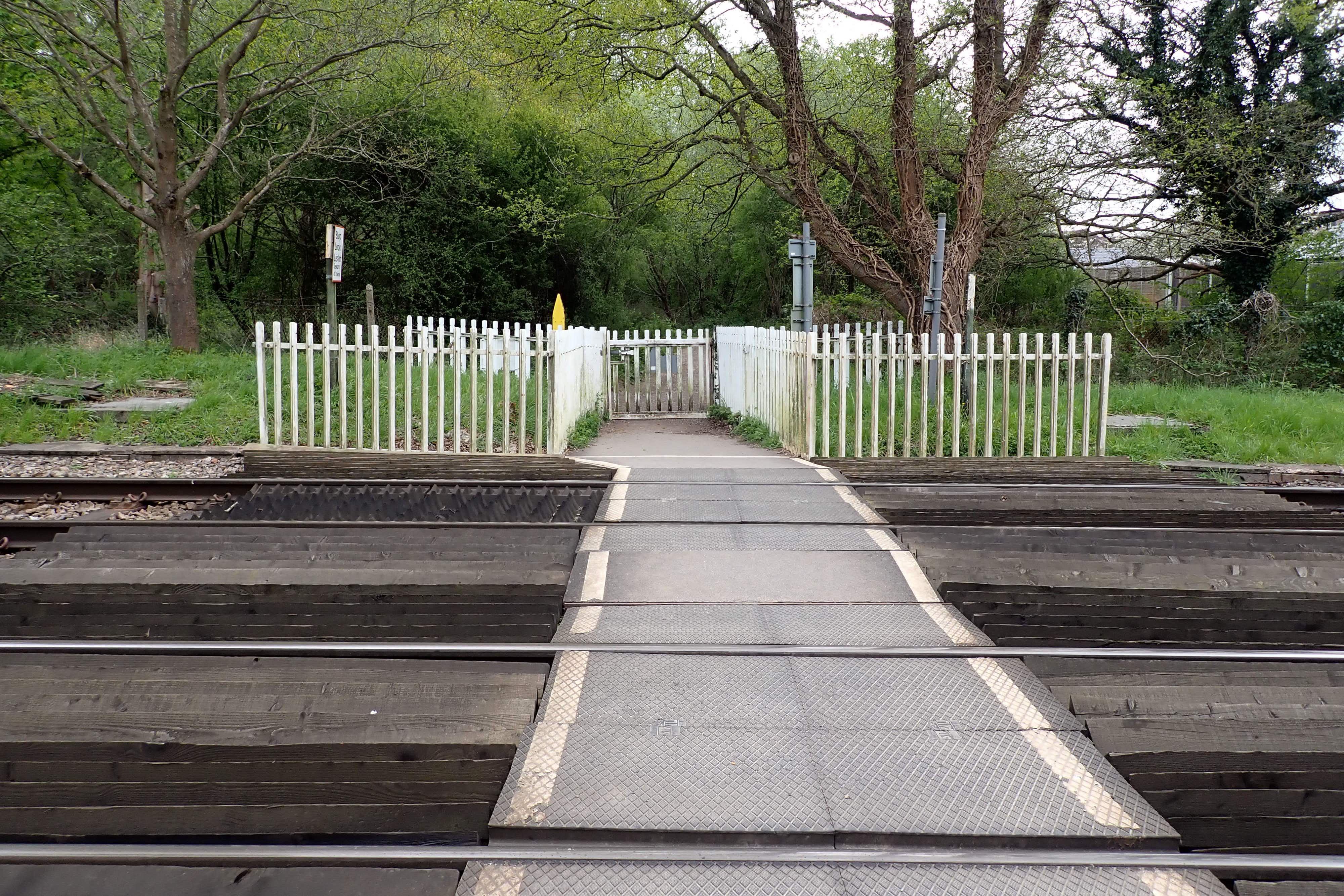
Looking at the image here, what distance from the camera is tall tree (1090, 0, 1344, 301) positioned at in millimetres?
22156

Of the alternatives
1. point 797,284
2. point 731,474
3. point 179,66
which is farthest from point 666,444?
point 179,66

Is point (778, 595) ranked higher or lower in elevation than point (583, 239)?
lower

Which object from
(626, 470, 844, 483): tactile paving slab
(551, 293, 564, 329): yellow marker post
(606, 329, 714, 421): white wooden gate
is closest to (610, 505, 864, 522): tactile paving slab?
(626, 470, 844, 483): tactile paving slab

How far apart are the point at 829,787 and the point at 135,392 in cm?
1456

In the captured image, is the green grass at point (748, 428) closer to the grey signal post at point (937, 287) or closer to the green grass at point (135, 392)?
the grey signal post at point (937, 287)

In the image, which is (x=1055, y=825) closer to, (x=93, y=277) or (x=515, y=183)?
(x=515, y=183)

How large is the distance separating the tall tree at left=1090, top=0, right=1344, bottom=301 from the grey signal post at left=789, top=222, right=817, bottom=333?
12097 mm

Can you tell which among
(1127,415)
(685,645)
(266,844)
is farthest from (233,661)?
(1127,415)

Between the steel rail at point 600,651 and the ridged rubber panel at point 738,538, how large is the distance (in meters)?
1.85

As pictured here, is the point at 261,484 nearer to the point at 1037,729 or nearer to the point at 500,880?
the point at 500,880

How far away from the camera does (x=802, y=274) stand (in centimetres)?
1455

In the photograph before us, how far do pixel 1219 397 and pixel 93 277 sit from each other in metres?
34.0

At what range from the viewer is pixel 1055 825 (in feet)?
9.07

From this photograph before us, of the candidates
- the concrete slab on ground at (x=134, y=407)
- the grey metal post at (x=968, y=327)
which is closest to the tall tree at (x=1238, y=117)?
the grey metal post at (x=968, y=327)
